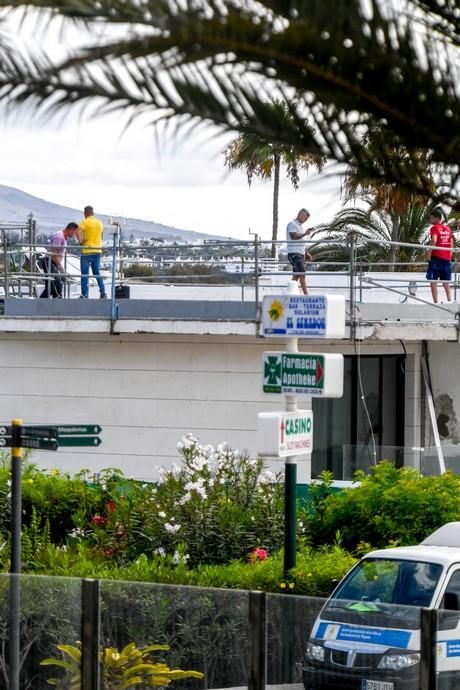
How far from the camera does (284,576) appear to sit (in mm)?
13047

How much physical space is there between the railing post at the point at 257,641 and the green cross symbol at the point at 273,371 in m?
2.44

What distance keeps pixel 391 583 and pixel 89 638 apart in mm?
2793

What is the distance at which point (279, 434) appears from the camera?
12328 mm

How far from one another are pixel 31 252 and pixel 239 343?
12.3 ft

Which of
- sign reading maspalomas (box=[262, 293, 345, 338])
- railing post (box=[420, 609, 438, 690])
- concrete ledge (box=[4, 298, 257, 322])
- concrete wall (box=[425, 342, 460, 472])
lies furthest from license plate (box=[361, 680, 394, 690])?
concrete wall (box=[425, 342, 460, 472])

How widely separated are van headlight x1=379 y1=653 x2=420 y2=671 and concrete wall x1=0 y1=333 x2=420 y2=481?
10.4 meters

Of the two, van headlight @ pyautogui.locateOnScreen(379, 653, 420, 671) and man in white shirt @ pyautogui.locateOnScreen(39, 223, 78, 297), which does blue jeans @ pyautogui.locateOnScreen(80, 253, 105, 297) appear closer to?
man in white shirt @ pyautogui.locateOnScreen(39, 223, 78, 297)

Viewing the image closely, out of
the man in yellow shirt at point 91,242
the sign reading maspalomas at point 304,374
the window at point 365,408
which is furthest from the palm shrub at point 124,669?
the man in yellow shirt at point 91,242

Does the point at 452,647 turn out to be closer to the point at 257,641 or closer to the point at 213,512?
the point at 257,641

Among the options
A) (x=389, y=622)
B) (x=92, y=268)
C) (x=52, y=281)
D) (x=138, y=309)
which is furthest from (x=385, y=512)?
(x=52, y=281)

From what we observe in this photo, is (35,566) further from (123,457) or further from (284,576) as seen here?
(123,457)

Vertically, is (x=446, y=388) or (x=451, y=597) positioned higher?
(x=446, y=388)

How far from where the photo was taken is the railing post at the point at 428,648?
9.95 m

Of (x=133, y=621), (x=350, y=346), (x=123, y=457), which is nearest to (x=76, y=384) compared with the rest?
(x=123, y=457)
